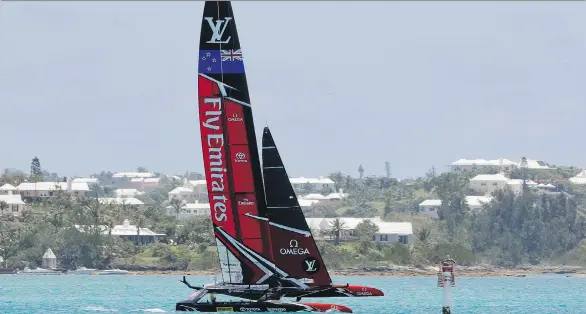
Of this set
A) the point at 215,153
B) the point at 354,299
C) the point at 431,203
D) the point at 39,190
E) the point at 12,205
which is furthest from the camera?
the point at 431,203

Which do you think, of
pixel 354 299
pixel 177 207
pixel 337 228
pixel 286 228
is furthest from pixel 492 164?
pixel 286 228

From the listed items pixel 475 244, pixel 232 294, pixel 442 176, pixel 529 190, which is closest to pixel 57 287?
pixel 232 294

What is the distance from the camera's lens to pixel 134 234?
119 m

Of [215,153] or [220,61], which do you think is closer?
[220,61]

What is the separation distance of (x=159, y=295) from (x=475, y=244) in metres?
57.9

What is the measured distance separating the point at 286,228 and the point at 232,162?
8.59ft

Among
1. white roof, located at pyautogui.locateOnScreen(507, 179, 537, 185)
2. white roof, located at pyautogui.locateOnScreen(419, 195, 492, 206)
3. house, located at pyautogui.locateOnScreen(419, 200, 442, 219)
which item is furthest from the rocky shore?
white roof, located at pyautogui.locateOnScreen(507, 179, 537, 185)

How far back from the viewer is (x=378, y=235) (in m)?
122

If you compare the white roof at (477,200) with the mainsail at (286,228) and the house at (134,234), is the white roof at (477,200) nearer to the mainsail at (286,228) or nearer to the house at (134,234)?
the house at (134,234)

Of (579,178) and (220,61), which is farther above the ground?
(579,178)

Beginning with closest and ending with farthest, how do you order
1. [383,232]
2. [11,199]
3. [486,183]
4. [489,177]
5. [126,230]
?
[126,230]
[383,232]
[11,199]
[486,183]
[489,177]

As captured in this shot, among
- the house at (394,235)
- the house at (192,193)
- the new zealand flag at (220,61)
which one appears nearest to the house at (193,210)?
the house at (192,193)

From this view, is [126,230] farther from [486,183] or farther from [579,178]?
[579,178]

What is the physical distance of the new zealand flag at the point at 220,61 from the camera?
148 feet
